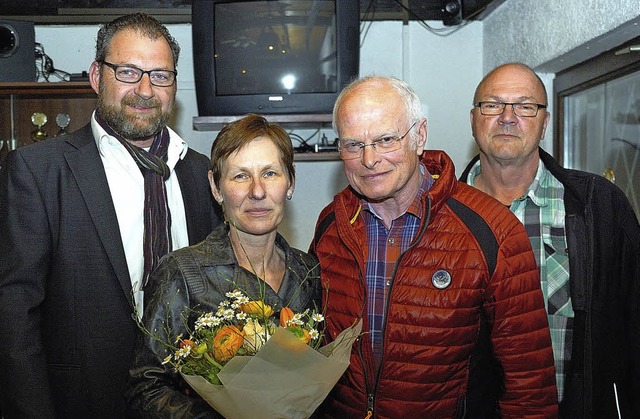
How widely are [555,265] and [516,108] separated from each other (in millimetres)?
532

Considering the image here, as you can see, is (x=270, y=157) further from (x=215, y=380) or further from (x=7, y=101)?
(x=7, y=101)

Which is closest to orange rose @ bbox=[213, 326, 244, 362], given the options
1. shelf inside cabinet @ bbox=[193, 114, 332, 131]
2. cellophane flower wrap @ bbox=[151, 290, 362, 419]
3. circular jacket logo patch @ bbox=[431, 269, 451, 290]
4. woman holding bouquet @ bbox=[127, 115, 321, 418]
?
cellophane flower wrap @ bbox=[151, 290, 362, 419]

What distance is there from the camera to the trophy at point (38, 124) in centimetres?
413

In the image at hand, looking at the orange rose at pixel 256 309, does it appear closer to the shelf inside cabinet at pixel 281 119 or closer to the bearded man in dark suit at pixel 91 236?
the bearded man in dark suit at pixel 91 236

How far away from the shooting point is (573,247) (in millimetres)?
2371

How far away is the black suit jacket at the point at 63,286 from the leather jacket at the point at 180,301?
392 mm

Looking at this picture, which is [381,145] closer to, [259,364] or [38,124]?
[259,364]

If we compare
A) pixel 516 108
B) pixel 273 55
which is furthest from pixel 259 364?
pixel 273 55

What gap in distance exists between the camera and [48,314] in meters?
2.22

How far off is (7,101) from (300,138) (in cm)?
162

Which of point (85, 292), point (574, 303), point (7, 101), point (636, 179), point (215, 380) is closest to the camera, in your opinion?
point (215, 380)

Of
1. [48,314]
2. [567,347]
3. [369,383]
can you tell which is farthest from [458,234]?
[48,314]

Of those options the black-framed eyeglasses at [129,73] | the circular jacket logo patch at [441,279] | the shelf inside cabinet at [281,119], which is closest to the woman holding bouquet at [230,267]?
the circular jacket logo patch at [441,279]

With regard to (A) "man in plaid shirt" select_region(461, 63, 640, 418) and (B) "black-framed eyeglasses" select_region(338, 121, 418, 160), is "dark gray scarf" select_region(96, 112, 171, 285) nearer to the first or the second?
(B) "black-framed eyeglasses" select_region(338, 121, 418, 160)
